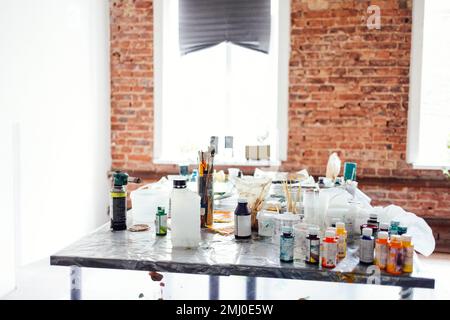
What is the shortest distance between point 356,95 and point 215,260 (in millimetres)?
3016

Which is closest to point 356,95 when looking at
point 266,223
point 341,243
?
point 266,223

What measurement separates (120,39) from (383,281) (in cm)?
374

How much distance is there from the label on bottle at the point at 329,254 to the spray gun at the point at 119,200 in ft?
2.78

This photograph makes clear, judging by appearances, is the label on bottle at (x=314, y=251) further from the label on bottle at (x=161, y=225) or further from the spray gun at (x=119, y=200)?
the spray gun at (x=119, y=200)

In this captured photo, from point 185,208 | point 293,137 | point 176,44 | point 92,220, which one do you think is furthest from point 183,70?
point 185,208

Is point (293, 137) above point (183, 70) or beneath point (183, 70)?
beneath

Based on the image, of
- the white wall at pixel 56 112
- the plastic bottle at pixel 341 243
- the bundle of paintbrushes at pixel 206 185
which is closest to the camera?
the plastic bottle at pixel 341 243

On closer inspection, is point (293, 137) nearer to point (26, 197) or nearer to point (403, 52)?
point (403, 52)

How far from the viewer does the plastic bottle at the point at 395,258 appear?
1323mm

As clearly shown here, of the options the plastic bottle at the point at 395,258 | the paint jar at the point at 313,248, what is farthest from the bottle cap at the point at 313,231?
the plastic bottle at the point at 395,258

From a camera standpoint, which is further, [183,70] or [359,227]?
[183,70]

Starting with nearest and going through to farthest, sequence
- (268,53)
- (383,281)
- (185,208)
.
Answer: (383,281)
(185,208)
(268,53)

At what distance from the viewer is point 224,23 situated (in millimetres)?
4188

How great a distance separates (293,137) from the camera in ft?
13.5
